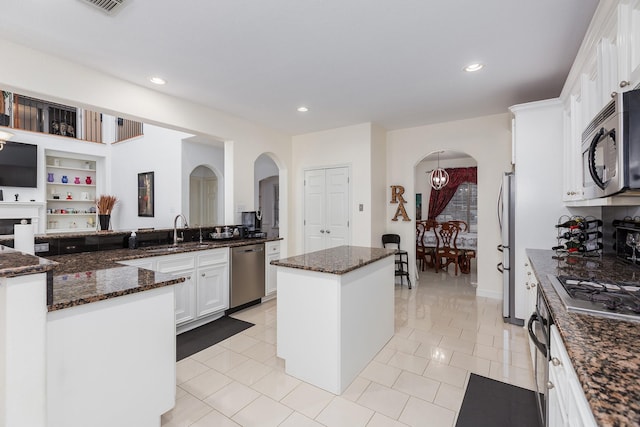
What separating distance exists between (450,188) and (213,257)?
680cm

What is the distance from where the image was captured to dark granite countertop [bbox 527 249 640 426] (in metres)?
0.64

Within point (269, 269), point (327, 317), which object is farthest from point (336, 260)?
point (269, 269)

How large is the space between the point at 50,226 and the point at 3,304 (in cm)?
720

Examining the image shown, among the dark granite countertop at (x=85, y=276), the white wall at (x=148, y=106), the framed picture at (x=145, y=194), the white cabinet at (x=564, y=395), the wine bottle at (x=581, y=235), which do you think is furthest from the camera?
the framed picture at (x=145, y=194)

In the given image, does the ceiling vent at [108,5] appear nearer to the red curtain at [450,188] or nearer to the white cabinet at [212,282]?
the white cabinet at [212,282]

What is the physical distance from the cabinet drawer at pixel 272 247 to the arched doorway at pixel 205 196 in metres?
3.72

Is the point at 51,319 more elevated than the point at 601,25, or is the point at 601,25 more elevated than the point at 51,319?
the point at 601,25

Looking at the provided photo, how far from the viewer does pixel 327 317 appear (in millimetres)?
2137

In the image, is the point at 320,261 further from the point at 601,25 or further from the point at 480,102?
the point at 480,102

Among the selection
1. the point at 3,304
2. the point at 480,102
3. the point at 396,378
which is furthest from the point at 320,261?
the point at 480,102

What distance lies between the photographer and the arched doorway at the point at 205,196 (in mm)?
7438

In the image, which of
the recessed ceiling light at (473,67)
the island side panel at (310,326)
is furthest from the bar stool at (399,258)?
the island side panel at (310,326)

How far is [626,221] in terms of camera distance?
2154 millimetres

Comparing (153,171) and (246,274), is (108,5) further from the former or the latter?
(153,171)
